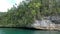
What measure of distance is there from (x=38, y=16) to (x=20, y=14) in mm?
1475

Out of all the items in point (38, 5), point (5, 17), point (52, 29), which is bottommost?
point (52, 29)

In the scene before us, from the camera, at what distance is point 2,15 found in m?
12.1

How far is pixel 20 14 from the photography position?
11.8 m

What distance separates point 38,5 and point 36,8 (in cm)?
28

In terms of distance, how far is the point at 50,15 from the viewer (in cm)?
1141

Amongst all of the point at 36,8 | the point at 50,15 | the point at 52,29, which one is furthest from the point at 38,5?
the point at 52,29

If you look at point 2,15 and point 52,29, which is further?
point 2,15

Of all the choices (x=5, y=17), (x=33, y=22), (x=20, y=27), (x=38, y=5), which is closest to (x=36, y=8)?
(x=38, y=5)

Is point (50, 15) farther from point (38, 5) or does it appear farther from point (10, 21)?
point (10, 21)

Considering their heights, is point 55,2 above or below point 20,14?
above

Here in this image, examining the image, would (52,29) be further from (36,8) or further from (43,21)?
(36,8)

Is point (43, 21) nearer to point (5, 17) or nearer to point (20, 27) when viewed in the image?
point (20, 27)

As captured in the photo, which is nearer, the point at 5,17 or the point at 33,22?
the point at 33,22

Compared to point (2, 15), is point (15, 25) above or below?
below
